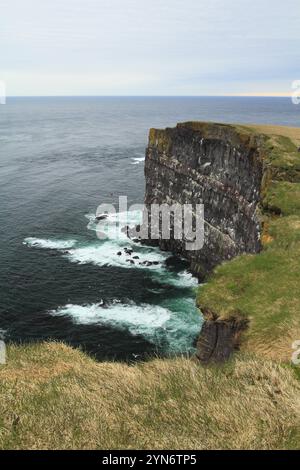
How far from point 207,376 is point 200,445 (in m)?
2.97

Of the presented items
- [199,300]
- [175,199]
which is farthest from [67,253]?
[199,300]

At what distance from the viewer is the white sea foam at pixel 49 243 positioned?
194 ft

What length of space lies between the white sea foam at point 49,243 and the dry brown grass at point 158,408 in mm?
46848

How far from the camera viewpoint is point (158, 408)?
995cm

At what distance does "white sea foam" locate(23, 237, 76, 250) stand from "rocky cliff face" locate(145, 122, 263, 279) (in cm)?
1289

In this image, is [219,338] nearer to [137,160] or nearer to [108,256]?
[108,256]

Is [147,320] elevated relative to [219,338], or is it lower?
lower

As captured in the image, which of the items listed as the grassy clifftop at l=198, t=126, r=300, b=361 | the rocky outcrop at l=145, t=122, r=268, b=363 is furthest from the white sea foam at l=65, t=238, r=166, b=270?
the grassy clifftop at l=198, t=126, r=300, b=361

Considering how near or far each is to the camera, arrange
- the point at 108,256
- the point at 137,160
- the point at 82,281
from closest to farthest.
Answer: the point at 82,281 → the point at 108,256 → the point at 137,160

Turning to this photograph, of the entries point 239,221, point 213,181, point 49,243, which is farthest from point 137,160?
point 239,221

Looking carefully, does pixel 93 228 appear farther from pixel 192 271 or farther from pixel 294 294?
pixel 294 294

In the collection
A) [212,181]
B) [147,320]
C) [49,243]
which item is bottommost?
[147,320]

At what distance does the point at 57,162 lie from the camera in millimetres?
115812

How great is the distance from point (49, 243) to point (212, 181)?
80.0ft
